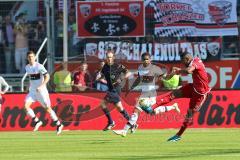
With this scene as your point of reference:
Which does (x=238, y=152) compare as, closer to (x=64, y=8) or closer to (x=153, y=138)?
(x=153, y=138)

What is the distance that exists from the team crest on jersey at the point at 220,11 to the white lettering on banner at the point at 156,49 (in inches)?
35.0

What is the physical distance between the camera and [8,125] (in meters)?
26.3

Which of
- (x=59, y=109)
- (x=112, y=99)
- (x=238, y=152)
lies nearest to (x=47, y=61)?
(x=59, y=109)

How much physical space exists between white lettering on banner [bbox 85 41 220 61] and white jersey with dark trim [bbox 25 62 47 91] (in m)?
4.81

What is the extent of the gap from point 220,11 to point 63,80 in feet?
20.0

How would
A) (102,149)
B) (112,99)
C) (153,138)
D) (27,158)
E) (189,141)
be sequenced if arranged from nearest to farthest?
(27,158), (102,149), (189,141), (153,138), (112,99)

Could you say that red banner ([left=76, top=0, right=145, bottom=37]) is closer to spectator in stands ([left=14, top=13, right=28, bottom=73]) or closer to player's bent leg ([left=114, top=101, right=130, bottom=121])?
spectator in stands ([left=14, top=13, right=28, bottom=73])

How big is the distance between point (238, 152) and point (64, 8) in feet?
43.0

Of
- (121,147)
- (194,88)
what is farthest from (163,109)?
(121,147)

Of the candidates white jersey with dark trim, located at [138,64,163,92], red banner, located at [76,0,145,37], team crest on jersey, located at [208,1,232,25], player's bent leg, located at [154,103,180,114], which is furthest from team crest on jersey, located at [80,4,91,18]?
white jersey with dark trim, located at [138,64,163,92]

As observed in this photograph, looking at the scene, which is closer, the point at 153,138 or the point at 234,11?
the point at 153,138

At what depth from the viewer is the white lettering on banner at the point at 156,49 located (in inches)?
1144

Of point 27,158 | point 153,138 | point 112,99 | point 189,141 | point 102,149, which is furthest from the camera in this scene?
point 112,99

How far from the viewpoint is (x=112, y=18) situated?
29344 millimetres
